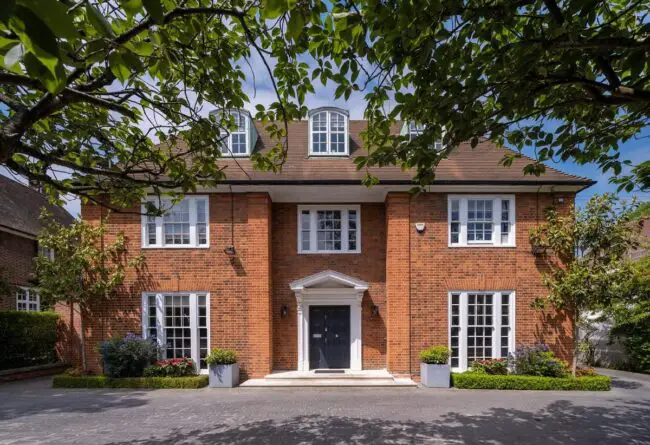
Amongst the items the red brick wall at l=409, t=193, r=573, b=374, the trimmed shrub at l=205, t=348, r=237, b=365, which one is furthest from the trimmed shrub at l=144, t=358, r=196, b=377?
the red brick wall at l=409, t=193, r=573, b=374

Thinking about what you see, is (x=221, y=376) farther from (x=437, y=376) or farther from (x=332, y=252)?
(x=437, y=376)

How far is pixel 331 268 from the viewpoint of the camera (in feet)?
42.1

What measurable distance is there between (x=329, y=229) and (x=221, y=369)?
5577 millimetres

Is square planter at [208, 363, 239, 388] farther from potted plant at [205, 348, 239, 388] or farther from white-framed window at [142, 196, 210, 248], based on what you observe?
white-framed window at [142, 196, 210, 248]

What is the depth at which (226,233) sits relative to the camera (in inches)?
476

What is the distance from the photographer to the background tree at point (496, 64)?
11.3 ft

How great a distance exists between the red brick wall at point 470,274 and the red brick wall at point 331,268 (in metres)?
1.29

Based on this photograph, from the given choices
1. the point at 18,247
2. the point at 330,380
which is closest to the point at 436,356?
the point at 330,380

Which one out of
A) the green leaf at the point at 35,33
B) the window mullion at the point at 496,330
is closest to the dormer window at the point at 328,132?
the window mullion at the point at 496,330

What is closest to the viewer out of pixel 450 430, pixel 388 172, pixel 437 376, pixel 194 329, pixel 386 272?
pixel 450 430

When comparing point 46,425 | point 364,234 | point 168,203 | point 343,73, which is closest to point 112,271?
point 168,203

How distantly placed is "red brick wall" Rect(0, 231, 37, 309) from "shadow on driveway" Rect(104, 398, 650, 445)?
14.2m

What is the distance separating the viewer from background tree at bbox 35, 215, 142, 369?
36.3ft

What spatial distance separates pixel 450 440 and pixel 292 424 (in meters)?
3.11
